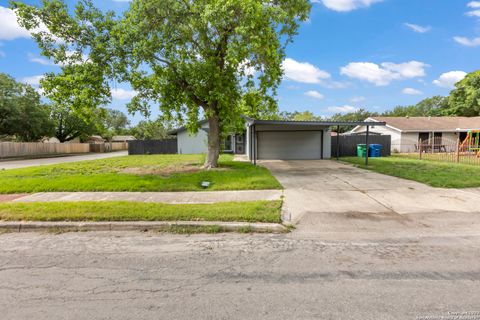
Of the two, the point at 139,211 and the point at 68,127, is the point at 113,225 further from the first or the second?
the point at 68,127

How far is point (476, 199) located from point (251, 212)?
5.98m

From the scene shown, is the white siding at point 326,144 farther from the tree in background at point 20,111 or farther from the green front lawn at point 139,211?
the tree in background at point 20,111

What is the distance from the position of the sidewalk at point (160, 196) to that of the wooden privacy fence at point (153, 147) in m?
20.4

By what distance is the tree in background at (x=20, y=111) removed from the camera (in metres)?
26.3

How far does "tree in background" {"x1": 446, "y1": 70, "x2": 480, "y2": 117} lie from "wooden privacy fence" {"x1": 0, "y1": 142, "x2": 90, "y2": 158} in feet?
177

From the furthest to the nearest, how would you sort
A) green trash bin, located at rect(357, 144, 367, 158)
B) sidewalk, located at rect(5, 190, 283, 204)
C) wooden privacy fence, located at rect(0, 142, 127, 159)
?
wooden privacy fence, located at rect(0, 142, 127, 159) → green trash bin, located at rect(357, 144, 367, 158) → sidewalk, located at rect(5, 190, 283, 204)

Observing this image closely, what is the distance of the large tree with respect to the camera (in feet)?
27.5

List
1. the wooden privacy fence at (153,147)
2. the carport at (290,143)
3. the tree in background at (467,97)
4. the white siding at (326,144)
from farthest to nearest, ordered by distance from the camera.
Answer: the tree in background at (467,97) → the wooden privacy fence at (153,147) → the white siding at (326,144) → the carport at (290,143)

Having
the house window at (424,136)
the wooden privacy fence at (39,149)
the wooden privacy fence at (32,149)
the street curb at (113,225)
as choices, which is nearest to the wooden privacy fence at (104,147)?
the wooden privacy fence at (39,149)

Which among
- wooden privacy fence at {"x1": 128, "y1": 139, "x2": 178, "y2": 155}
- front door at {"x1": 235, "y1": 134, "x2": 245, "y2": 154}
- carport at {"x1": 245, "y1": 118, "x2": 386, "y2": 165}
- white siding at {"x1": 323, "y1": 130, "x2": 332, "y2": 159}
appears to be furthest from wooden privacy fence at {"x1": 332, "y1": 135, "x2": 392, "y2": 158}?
wooden privacy fence at {"x1": 128, "y1": 139, "x2": 178, "y2": 155}

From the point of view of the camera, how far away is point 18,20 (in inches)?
324

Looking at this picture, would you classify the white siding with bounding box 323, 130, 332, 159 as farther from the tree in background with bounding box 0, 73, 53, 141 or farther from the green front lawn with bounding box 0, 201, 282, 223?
the tree in background with bounding box 0, 73, 53, 141

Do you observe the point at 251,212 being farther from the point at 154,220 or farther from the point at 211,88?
the point at 211,88

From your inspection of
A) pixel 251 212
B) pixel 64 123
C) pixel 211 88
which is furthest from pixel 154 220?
pixel 64 123
